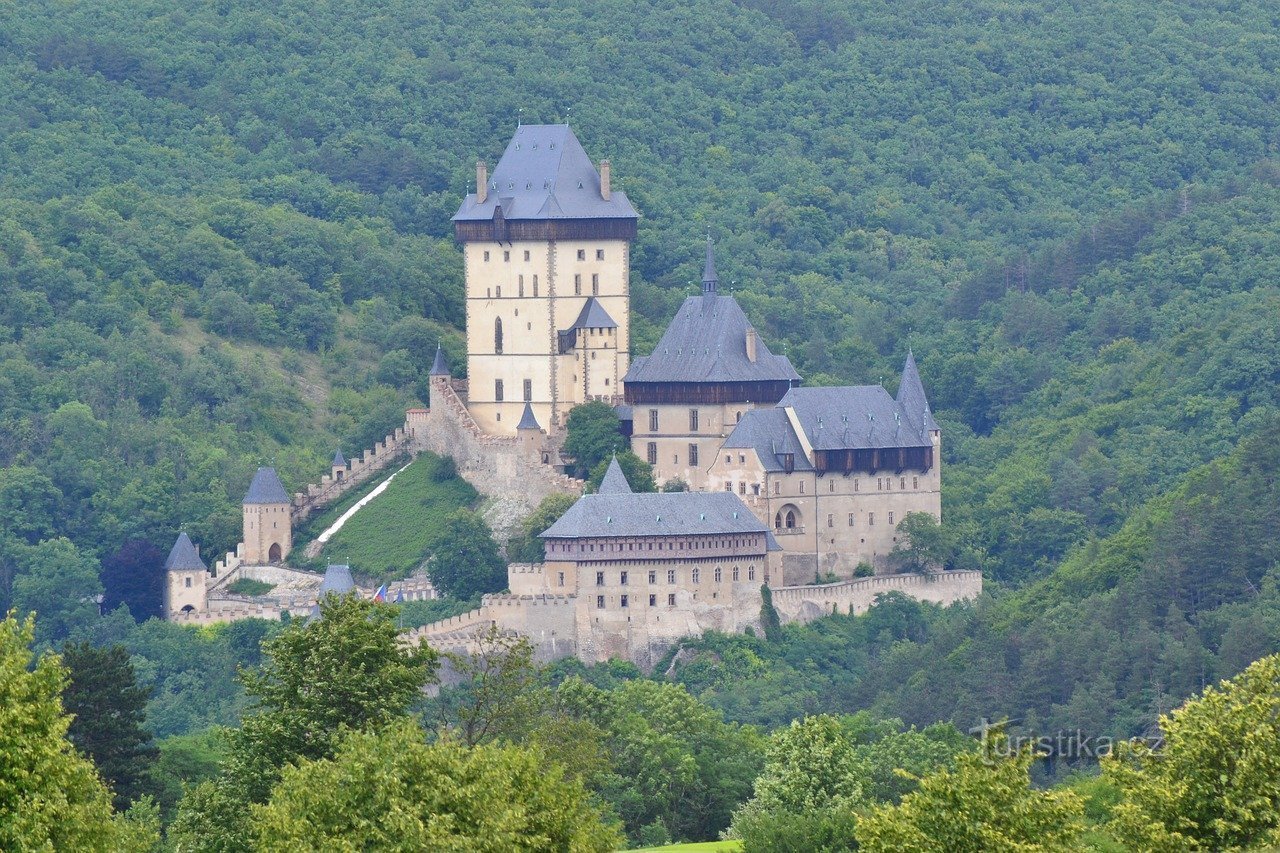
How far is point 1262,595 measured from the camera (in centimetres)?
9025

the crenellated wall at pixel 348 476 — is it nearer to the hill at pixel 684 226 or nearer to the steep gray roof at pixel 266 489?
the steep gray roof at pixel 266 489

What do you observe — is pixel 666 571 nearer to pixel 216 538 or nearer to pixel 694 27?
pixel 216 538

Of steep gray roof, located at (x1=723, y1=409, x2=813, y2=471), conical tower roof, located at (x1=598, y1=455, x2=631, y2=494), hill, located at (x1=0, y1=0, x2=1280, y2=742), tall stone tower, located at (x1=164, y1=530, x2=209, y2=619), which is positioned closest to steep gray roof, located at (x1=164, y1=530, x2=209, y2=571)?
tall stone tower, located at (x1=164, y1=530, x2=209, y2=619)

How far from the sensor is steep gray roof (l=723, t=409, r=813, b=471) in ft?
306

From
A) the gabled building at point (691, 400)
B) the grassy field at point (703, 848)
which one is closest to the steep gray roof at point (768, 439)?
the gabled building at point (691, 400)

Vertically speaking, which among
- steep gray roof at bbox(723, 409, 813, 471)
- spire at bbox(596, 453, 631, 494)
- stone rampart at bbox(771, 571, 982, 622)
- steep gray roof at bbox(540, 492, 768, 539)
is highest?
steep gray roof at bbox(723, 409, 813, 471)

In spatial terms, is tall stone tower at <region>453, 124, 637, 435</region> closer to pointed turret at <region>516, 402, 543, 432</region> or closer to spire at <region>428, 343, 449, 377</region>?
spire at <region>428, 343, 449, 377</region>

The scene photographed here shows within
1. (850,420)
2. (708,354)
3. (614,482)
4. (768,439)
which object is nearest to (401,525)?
(614,482)

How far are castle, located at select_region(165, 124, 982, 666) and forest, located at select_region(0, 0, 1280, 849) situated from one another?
4.54 feet

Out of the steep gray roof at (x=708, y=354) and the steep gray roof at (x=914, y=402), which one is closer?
the steep gray roof at (x=708, y=354)

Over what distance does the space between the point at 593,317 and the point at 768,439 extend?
6.41 metres

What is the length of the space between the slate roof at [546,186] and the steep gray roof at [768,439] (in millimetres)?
7202

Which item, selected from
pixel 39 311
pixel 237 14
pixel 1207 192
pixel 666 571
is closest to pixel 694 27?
pixel 237 14

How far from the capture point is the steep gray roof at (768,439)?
93.1 meters
